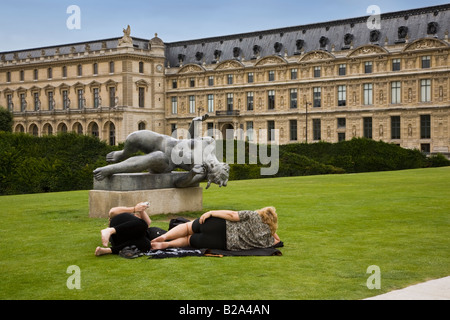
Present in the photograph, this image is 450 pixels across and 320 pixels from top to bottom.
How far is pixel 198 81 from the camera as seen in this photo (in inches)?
3189

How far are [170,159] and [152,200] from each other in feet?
3.60

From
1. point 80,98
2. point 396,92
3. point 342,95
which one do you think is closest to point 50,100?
point 80,98

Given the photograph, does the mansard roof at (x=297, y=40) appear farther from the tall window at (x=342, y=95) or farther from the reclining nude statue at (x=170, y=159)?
the reclining nude statue at (x=170, y=159)

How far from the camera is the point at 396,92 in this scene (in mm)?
66625

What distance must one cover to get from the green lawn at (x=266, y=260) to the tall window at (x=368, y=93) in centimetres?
5394

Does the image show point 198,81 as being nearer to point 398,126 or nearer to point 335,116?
point 335,116

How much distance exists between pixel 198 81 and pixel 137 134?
67.1m

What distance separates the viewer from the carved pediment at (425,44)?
62781mm

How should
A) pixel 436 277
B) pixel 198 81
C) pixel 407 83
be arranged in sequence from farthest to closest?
pixel 198 81 → pixel 407 83 → pixel 436 277

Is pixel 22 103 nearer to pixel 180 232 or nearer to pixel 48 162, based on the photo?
pixel 48 162

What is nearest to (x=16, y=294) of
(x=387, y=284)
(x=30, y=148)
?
(x=387, y=284)

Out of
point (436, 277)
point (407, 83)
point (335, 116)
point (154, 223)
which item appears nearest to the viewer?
point (436, 277)

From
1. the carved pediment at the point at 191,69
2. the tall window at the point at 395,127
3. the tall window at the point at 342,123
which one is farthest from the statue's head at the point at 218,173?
the carved pediment at the point at 191,69

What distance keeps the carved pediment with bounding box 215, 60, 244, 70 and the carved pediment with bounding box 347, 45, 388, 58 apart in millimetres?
15396
